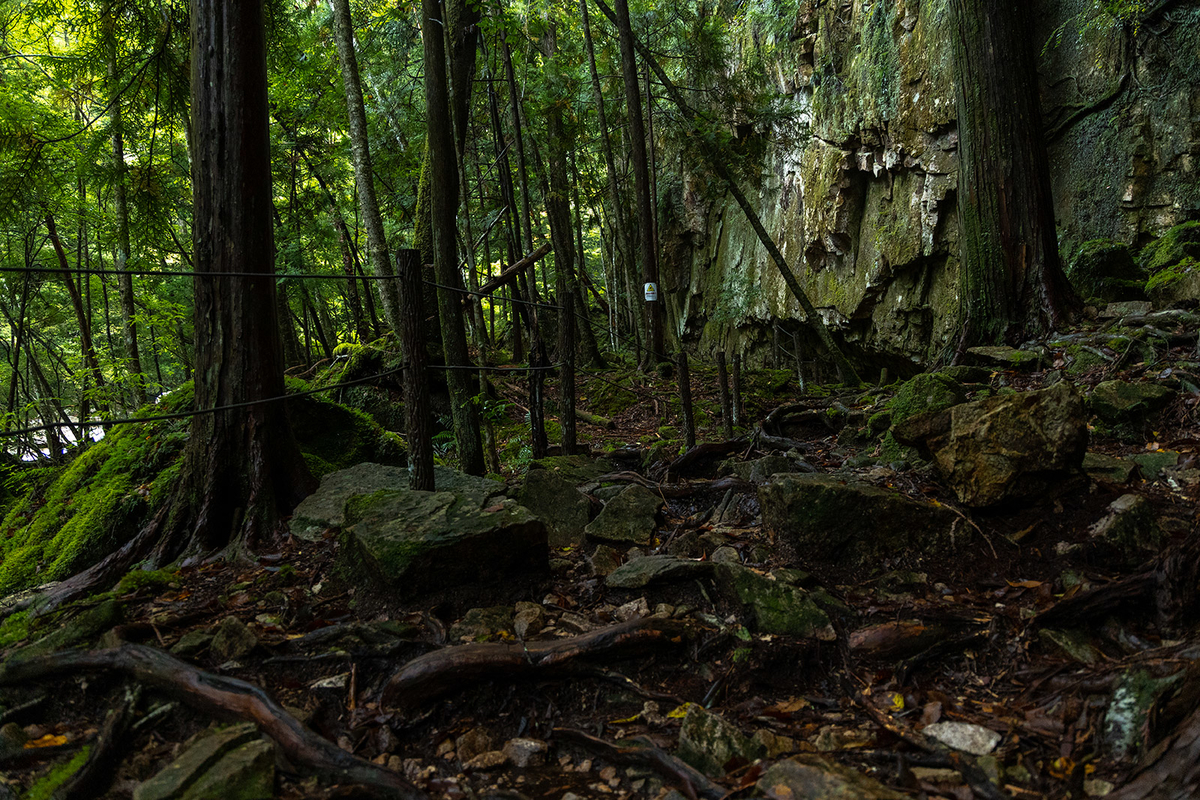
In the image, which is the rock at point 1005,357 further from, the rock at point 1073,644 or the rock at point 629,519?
the rock at point 1073,644

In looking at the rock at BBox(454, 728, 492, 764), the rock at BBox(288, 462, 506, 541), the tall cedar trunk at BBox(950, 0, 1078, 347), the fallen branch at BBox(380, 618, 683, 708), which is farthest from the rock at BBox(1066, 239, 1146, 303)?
the rock at BBox(454, 728, 492, 764)

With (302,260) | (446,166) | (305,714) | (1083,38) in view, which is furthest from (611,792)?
(302,260)

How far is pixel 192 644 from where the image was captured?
272 centimetres

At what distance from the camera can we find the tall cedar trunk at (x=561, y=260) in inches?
213

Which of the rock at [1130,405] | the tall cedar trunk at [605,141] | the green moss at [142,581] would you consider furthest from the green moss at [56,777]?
the tall cedar trunk at [605,141]

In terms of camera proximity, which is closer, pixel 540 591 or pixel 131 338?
pixel 540 591

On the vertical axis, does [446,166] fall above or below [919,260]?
above

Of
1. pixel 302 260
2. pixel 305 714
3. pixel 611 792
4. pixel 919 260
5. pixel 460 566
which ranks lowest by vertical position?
pixel 611 792

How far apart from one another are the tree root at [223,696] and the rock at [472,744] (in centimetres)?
32

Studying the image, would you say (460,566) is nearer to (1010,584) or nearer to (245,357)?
(245,357)

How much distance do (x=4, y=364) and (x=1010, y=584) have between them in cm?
2941

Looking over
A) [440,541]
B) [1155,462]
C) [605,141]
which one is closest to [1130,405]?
[1155,462]

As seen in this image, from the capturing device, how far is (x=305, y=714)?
2.34 meters

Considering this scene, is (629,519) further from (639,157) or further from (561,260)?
(561,260)
